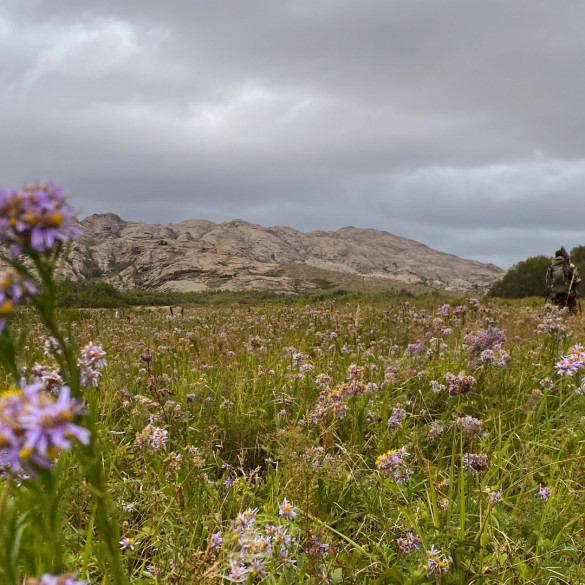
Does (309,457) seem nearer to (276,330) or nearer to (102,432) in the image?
(102,432)

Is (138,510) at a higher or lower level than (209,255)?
lower

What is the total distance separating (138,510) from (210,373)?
2550mm

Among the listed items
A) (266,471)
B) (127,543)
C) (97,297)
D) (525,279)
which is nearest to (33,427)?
(127,543)

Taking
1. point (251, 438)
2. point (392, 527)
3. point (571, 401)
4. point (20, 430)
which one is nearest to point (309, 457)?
point (392, 527)

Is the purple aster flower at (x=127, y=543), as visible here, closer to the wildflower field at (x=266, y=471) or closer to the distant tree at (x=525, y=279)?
the wildflower field at (x=266, y=471)

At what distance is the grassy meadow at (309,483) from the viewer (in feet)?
6.11

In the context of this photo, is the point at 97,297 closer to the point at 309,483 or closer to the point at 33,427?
the point at 309,483

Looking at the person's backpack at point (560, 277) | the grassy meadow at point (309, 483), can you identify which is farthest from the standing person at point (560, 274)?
the grassy meadow at point (309, 483)

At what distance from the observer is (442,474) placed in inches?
137

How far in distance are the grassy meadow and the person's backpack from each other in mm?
12264

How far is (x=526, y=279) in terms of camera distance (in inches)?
1861

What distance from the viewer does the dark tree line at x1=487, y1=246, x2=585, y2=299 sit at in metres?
46.2

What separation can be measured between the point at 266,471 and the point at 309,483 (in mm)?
1184

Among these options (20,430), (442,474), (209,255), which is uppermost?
(209,255)
